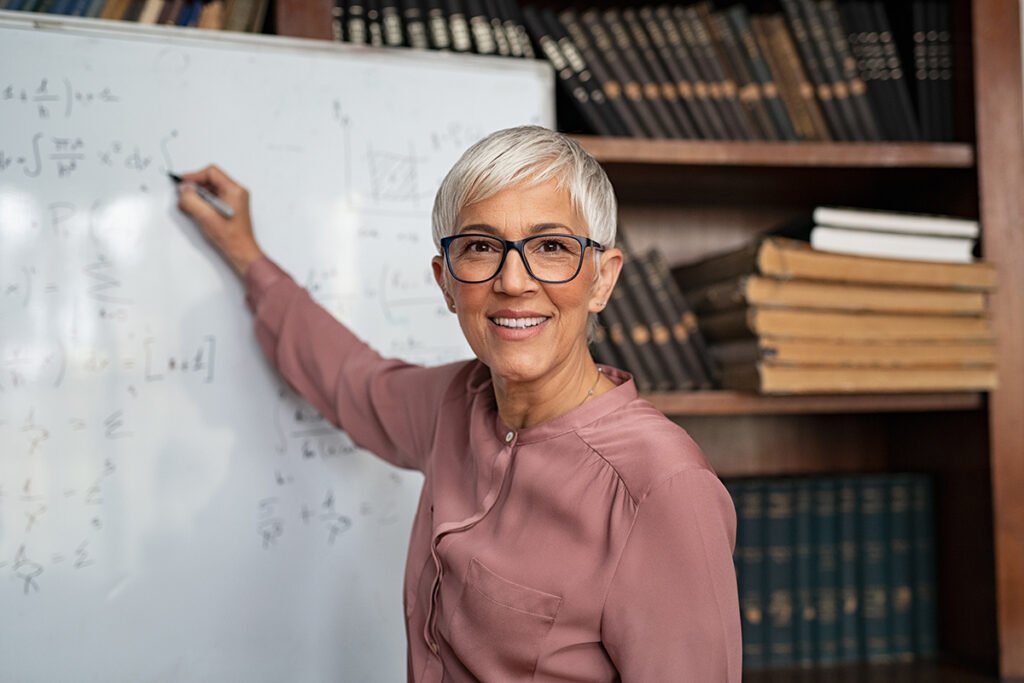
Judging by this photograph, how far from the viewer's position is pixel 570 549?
93 cm

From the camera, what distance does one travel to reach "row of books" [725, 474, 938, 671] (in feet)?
5.76

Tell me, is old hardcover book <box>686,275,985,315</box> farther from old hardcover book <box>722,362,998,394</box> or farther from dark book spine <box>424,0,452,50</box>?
dark book spine <box>424,0,452,50</box>

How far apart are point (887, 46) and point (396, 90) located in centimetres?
95

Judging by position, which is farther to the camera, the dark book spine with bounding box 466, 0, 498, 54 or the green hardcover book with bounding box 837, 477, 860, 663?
the green hardcover book with bounding box 837, 477, 860, 663

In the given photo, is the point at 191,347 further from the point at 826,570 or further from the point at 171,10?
the point at 826,570

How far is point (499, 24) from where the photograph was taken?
1582 mm

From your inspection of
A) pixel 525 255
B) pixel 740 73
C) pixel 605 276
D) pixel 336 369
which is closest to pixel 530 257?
pixel 525 255

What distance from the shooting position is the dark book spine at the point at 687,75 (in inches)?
66.0

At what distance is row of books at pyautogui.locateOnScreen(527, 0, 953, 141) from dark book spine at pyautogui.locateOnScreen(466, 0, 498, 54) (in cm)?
10

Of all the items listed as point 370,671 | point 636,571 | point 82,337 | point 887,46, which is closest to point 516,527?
point 636,571

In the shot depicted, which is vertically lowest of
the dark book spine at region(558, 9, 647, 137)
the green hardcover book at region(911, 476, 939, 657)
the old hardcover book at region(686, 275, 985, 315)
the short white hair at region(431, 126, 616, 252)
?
the green hardcover book at region(911, 476, 939, 657)

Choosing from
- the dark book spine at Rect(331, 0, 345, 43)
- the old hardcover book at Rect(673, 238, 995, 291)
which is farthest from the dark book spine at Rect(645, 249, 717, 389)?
the dark book spine at Rect(331, 0, 345, 43)

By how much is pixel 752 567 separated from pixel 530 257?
105 cm

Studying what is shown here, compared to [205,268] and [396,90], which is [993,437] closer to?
[396,90]
